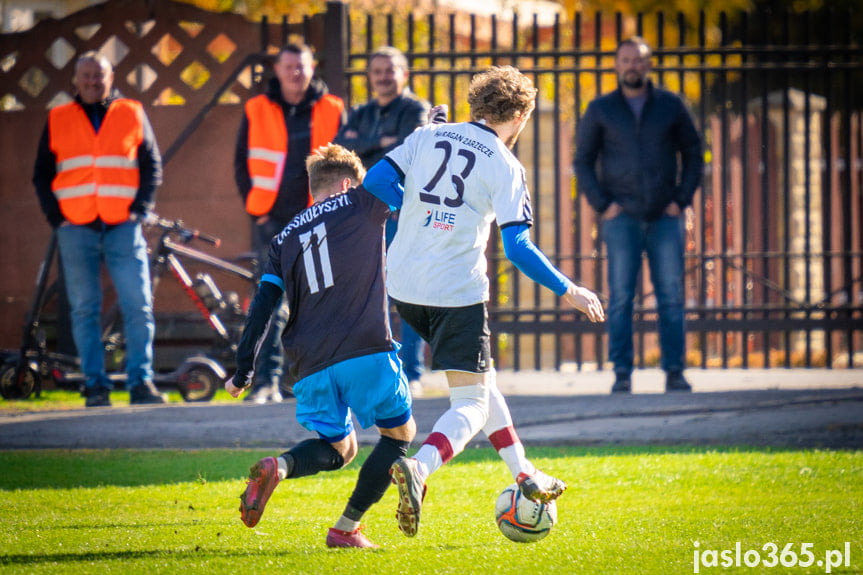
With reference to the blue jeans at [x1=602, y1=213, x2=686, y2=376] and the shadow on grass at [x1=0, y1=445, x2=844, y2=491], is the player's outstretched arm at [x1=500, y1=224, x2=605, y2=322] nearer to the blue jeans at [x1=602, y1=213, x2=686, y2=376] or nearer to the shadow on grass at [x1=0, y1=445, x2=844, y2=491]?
the shadow on grass at [x1=0, y1=445, x2=844, y2=491]

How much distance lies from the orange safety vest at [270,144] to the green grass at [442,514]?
2.06 m

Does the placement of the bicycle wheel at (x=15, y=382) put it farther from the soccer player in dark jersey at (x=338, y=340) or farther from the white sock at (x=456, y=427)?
the white sock at (x=456, y=427)

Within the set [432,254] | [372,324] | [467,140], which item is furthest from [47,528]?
[467,140]

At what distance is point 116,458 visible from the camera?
6.03 m

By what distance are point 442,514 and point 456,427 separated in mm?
682

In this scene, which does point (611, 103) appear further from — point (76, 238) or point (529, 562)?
point (529, 562)

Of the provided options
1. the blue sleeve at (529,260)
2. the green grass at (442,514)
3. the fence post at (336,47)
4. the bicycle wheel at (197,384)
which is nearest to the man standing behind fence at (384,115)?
the fence post at (336,47)

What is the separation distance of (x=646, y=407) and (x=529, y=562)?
3.39 metres

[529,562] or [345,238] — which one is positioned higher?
[345,238]

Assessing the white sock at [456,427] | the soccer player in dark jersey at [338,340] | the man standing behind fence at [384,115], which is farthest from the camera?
the man standing behind fence at [384,115]

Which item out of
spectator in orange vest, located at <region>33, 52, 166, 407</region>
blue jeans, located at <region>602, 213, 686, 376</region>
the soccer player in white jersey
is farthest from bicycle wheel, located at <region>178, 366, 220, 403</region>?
the soccer player in white jersey

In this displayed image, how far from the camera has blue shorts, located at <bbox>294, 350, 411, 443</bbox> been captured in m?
4.19

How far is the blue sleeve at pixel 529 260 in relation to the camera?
410cm

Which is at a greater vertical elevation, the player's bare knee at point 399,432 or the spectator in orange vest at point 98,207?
the spectator in orange vest at point 98,207
